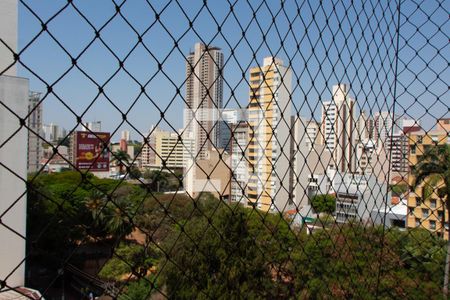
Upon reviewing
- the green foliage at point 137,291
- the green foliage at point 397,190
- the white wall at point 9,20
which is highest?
the white wall at point 9,20

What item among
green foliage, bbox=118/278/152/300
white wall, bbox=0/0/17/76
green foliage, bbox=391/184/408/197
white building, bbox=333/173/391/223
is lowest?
green foliage, bbox=118/278/152/300

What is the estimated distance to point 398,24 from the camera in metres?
1.20

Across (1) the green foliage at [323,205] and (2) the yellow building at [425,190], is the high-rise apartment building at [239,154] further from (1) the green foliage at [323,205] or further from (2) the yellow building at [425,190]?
(2) the yellow building at [425,190]

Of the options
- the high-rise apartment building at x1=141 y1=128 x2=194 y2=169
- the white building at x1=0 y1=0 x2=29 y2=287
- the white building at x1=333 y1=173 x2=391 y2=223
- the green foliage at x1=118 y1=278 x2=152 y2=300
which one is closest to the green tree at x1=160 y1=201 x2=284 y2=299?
the green foliage at x1=118 y1=278 x2=152 y2=300

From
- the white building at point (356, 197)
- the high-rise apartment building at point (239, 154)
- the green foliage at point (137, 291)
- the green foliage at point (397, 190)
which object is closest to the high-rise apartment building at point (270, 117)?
the high-rise apartment building at point (239, 154)

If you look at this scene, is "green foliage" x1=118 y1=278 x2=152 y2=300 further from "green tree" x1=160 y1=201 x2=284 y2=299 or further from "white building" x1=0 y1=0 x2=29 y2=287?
"white building" x1=0 y1=0 x2=29 y2=287

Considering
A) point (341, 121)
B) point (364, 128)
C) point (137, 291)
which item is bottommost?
point (137, 291)

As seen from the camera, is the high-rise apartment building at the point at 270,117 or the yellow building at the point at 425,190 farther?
the yellow building at the point at 425,190

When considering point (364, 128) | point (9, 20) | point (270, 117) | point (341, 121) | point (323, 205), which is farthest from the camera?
point (9, 20)

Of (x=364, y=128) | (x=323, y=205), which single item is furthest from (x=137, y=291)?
(x=364, y=128)

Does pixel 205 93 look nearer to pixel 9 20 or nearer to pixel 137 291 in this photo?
pixel 9 20

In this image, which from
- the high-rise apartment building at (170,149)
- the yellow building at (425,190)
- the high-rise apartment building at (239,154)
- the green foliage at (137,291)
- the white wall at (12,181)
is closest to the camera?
the high-rise apartment building at (170,149)

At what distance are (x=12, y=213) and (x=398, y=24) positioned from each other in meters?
3.76

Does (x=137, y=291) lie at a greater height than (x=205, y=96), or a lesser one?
lesser
